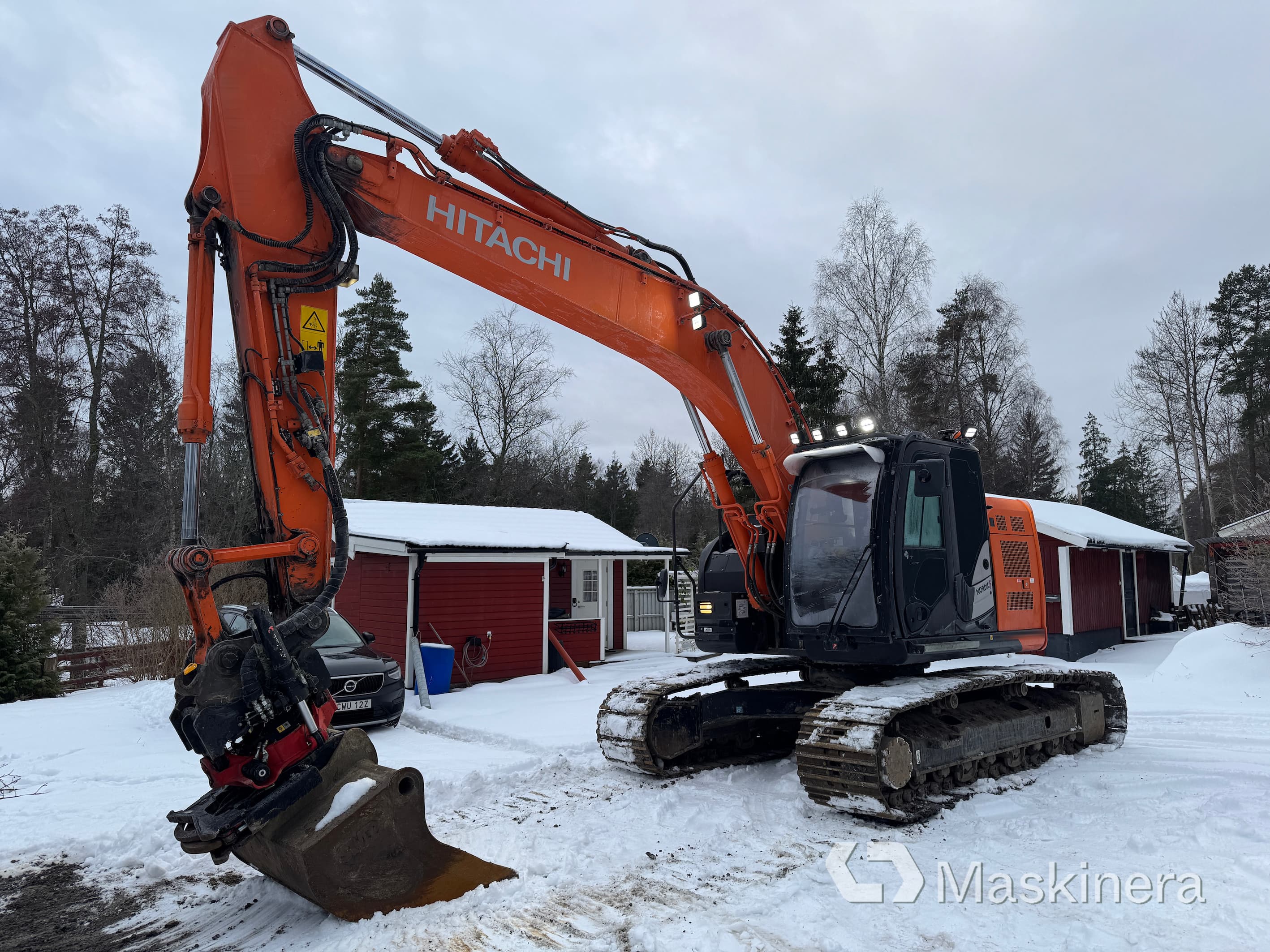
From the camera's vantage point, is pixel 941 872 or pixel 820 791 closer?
pixel 941 872

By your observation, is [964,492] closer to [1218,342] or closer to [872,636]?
[872,636]

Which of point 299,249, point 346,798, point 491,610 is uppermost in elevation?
point 299,249

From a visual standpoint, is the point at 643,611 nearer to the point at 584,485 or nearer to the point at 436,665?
the point at 436,665

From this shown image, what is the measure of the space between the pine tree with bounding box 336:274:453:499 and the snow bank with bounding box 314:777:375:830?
29.1 meters

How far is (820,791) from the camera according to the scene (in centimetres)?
535

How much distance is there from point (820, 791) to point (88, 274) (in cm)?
2717

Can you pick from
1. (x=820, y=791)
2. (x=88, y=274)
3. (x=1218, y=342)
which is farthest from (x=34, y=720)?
(x=1218, y=342)

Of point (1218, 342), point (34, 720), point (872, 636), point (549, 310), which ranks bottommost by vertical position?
point (34, 720)

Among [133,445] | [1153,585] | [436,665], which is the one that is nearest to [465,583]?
[436,665]

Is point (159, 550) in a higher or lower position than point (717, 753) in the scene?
higher

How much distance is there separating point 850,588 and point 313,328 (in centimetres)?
391

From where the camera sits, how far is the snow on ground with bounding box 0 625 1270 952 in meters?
3.73

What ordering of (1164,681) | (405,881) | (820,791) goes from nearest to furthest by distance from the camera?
(405,881) < (820,791) < (1164,681)

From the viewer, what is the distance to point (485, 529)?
14.4 meters
